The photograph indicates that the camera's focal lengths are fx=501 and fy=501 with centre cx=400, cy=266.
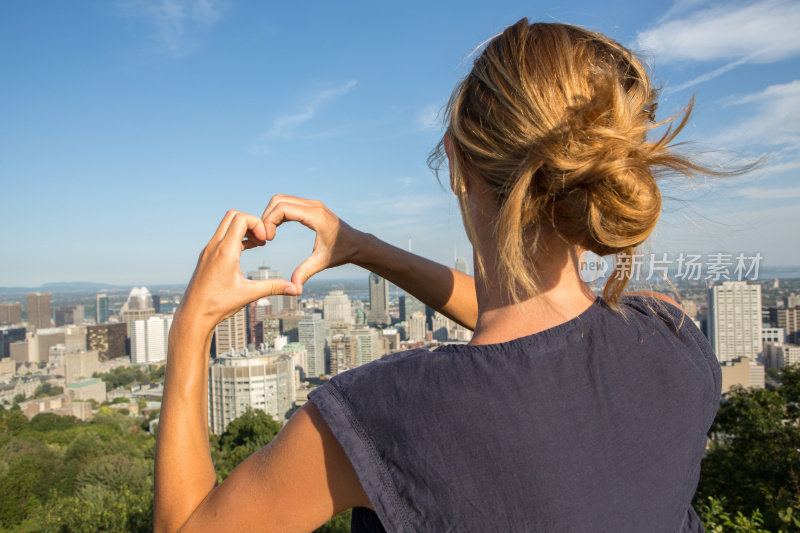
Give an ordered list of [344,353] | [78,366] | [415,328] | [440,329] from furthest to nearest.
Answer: [415,328]
[78,366]
[440,329]
[344,353]

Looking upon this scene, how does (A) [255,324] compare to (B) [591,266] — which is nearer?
(B) [591,266]

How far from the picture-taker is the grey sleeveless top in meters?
0.41

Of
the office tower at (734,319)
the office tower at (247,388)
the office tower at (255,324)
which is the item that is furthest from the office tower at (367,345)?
the office tower at (734,319)

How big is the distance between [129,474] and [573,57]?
12.9 meters

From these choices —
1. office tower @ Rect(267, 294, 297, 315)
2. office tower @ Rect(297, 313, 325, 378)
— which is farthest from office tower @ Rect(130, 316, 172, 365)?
office tower @ Rect(297, 313, 325, 378)

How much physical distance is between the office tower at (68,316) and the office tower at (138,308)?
6.71 m

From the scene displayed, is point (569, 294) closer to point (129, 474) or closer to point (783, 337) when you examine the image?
point (129, 474)

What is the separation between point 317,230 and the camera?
2.25ft

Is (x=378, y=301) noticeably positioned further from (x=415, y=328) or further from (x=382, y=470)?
(x=382, y=470)

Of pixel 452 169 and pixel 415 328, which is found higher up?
pixel 452 169

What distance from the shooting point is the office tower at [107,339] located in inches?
1658

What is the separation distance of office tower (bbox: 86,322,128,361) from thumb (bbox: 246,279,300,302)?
158 feet

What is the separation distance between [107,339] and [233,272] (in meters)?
49.3

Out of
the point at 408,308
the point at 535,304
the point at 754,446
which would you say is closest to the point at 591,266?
the point at 535,304
